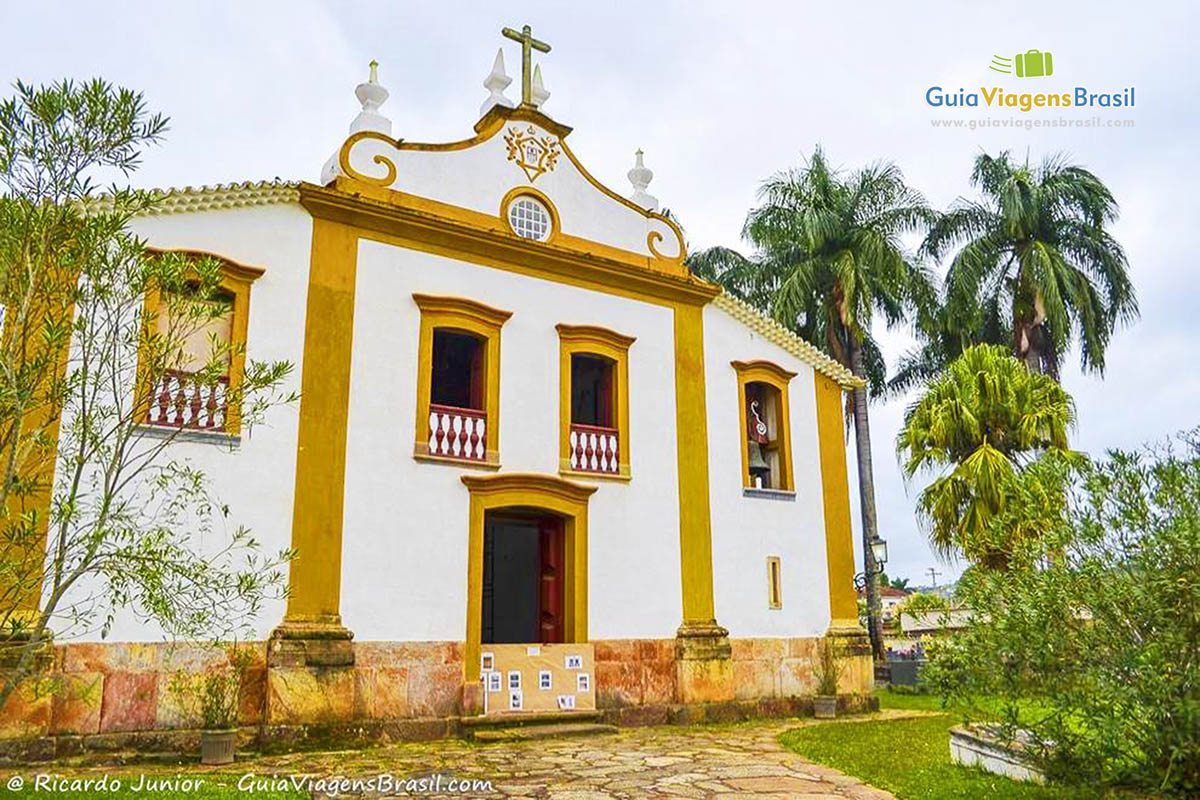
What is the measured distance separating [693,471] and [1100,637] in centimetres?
820

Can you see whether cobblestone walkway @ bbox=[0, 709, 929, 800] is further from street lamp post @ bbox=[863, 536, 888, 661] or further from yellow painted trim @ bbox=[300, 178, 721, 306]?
street lamp post @ bbox=[863, 536, 888, 661]

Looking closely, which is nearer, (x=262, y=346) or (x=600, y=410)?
(x=262, y=346)

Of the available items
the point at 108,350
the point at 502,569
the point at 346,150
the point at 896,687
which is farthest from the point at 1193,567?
the point at 896,687

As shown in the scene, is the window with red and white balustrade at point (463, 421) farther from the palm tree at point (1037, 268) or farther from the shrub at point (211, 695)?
the palm tree at point (1037, 268)

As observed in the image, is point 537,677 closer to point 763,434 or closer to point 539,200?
point 763,434

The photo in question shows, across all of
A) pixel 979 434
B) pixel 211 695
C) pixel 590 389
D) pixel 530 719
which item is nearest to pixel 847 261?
pixel 979 434

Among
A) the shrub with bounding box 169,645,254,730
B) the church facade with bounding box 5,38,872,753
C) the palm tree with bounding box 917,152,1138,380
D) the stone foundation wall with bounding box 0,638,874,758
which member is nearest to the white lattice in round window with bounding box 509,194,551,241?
the church facade with bounding box 5,38,872,753

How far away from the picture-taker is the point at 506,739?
1096 centimetres

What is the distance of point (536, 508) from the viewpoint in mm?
12586

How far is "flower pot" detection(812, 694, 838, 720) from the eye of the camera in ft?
45.8

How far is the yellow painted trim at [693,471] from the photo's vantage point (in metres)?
13.7

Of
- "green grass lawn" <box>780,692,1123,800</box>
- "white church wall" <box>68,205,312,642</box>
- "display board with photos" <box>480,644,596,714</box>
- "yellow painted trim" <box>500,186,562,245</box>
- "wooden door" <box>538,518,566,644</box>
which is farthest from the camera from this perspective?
"yellow painted trim" <box>500,186,562,245</box>

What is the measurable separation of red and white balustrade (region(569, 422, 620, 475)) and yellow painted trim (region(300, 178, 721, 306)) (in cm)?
229

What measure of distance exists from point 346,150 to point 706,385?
654 cm
